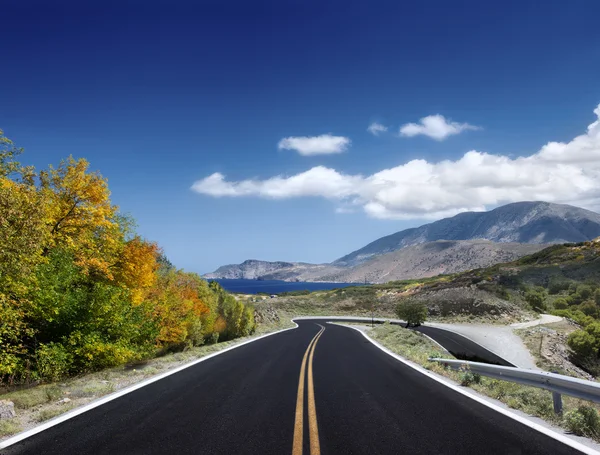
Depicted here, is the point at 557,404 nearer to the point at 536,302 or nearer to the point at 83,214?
the point at 83,214

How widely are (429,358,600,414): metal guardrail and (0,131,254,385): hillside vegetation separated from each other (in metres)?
11.6

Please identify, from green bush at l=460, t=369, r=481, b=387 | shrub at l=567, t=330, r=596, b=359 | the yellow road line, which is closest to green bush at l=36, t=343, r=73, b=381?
the yellow road line

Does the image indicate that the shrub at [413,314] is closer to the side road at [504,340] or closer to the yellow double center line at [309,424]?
the side road at [504,340]

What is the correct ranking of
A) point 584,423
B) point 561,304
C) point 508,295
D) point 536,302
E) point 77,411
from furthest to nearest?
1. point 508,295
2. point 561,304
3. point 536,302
4. point 77,411
5. point 584,423

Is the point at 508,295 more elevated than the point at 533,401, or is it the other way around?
the point at 533,401

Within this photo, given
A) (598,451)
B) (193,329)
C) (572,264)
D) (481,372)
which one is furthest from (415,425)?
(572,264)

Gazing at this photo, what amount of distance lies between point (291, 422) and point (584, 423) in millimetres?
4489

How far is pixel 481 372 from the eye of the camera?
10281 millimetres

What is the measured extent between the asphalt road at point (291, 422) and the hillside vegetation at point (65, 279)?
4.94 metres

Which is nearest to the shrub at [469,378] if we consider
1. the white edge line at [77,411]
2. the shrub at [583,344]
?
the white edge line at [77,411]

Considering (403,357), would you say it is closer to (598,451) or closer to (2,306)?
(598,451)

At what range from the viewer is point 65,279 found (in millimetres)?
14703

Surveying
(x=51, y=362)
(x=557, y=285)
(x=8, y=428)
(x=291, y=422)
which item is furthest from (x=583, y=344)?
(x=557, y=285)

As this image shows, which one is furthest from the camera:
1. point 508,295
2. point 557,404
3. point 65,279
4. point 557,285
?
point 557,285
